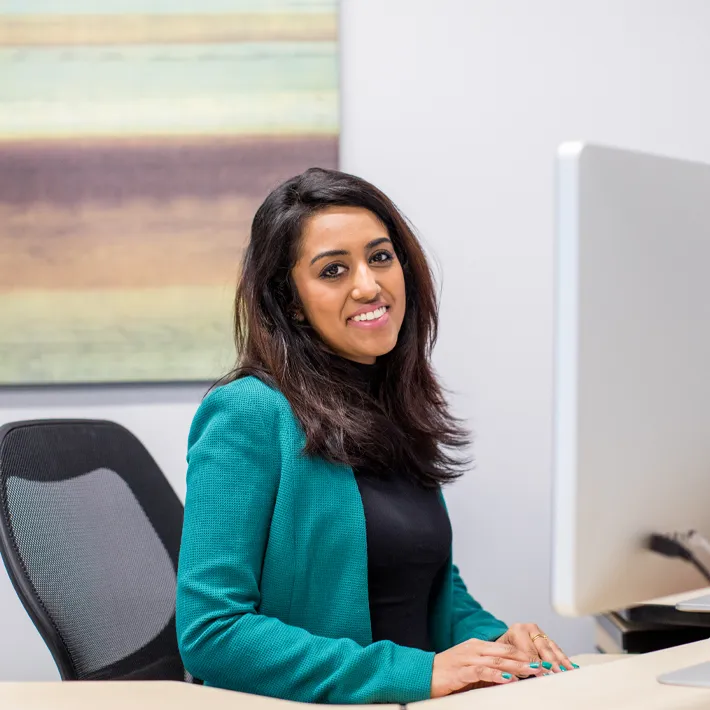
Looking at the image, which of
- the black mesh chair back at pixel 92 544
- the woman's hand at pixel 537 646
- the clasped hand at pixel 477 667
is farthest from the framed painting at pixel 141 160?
the clasped hand at pixel 477 667

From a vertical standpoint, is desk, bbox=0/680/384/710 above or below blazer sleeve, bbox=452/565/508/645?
above

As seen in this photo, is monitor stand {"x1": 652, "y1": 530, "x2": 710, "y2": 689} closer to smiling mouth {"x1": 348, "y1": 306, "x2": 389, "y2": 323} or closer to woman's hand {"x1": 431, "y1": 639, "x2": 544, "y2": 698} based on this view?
woman's hand {"x1": 431, "y1": 639, "x2": 544, "y2": 698}

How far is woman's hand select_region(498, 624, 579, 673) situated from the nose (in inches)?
21.3

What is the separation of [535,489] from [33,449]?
112cm

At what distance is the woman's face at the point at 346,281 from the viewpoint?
125 centimetres

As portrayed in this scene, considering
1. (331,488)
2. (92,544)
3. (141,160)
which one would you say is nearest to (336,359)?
(331,488)

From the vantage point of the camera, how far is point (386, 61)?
1.82 metres

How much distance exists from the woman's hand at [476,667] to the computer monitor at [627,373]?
0.87 feet

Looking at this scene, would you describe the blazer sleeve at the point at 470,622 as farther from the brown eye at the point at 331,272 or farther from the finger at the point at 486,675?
the brown eye at the point at 331,272

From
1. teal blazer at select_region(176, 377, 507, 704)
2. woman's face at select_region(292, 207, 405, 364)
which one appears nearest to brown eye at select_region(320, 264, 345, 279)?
woman's face at select_region(292, 207, 405, 364)

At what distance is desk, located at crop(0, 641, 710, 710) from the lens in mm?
782

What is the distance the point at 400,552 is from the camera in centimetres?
116

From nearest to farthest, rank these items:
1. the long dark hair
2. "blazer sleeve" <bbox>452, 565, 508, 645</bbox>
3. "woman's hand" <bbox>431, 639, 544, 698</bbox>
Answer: "woman's hand" <bbox>431, 639, 544, 698</bbox> → the long dark hair → "blazer sleeve" <bbox>452, 565, 508, 645</bbox>

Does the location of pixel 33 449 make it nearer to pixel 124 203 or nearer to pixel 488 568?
pixel 124 203
